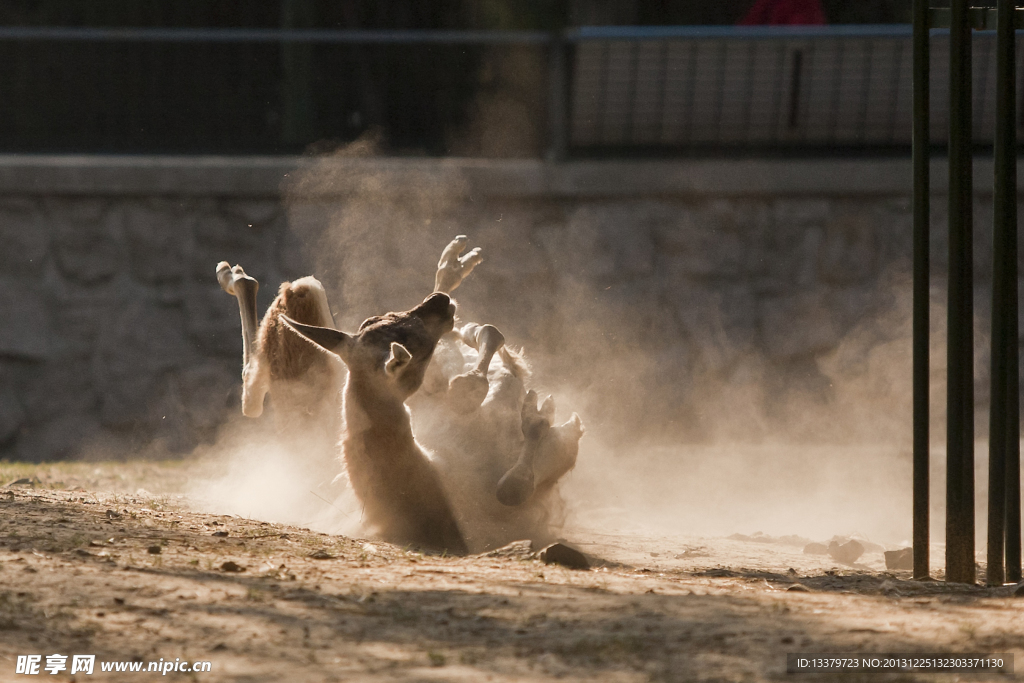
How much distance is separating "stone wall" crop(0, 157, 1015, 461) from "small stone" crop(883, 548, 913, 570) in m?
4.08

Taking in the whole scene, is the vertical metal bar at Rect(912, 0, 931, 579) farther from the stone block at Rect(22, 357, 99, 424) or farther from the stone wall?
the stone block at Rect(22, 357, 99, 424)

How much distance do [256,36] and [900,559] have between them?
6643 mm

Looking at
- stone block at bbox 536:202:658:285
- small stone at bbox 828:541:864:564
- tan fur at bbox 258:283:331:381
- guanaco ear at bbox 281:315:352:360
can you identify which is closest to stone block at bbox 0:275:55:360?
stone block at bbox 536:202:658:285

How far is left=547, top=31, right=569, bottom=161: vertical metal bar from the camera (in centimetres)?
883

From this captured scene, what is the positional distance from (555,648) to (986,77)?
776 centimetres

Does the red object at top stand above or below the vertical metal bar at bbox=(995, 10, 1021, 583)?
above

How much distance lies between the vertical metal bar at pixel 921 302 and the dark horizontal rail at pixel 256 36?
547 cm

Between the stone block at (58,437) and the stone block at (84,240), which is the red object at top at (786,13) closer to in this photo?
the stone block at (84,240)

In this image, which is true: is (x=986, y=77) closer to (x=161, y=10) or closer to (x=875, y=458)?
(x=875, y=458)

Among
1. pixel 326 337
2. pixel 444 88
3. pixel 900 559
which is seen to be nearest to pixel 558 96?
pixel 444 88

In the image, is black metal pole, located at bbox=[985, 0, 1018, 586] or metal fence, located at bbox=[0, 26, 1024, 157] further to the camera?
metal fence, located at bbox=[0, 26, 1024, 157]

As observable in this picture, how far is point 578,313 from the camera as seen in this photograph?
352 inches

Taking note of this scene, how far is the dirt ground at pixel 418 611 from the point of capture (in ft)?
8.08

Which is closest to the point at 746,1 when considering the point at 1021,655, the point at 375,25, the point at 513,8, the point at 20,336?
the point at 513,8
